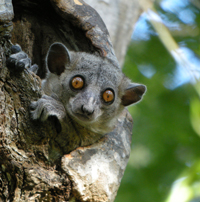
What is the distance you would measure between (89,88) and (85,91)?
64 millimetres

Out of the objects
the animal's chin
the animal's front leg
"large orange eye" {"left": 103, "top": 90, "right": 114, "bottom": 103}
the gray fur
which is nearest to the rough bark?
the gray fur

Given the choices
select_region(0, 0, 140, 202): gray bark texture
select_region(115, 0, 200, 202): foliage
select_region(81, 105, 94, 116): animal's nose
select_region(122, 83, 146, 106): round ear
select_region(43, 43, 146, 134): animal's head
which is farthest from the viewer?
select_region(115, 0, 200, 202): foliage

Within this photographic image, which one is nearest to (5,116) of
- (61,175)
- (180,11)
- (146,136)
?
(61,175)

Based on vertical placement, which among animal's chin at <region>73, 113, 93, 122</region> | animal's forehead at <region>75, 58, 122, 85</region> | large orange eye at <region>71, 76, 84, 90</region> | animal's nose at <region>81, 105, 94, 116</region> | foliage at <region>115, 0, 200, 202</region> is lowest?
foliage at <region>115, 0, 200, 202</region>

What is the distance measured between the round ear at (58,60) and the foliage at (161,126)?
2549 mm

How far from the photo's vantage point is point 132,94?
3637mm

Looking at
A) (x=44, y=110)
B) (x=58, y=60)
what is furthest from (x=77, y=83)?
(x=44, y=110)

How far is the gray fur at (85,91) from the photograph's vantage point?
2.85 metres

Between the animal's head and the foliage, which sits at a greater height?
the animal's head

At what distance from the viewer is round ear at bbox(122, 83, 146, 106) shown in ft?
11.8

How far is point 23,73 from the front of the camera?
2.48 m

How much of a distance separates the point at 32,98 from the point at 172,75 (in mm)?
3960

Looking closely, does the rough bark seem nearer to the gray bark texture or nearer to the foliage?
the foliage

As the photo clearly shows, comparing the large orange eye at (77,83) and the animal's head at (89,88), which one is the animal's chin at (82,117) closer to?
the animal's head at (89,88)
